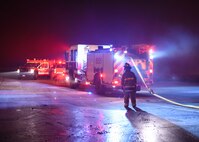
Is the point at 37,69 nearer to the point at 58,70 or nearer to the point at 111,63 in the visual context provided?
the point at 58,70

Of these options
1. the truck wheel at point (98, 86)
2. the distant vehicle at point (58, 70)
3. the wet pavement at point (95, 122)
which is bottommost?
the wet pavement at point (95, 122)

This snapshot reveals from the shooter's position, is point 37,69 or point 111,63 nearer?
point 111,63

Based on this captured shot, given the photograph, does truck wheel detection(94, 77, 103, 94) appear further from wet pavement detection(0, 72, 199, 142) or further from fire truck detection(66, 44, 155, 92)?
wet pavement detection(0, 72, 199, 142)

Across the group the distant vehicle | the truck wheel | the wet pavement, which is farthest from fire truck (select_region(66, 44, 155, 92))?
the distant vehicle

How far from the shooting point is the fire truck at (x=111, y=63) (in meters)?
18.5

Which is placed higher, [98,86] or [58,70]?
[58,70]

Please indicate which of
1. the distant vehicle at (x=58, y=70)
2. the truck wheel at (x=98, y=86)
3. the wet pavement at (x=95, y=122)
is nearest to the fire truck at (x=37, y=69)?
the distant vehicle at (x=58, y=70)

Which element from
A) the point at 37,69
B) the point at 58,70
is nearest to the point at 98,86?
the point at 58,70

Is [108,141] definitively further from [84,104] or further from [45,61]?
[45,61]

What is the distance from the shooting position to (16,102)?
1487 cm

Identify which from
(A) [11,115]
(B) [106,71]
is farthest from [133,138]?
(B) [106,71]

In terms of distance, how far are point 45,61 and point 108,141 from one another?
26.3 m

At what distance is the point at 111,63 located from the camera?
1875cm

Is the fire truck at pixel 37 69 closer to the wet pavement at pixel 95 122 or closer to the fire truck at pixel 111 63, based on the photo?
the fire truck at pixel 111 63
